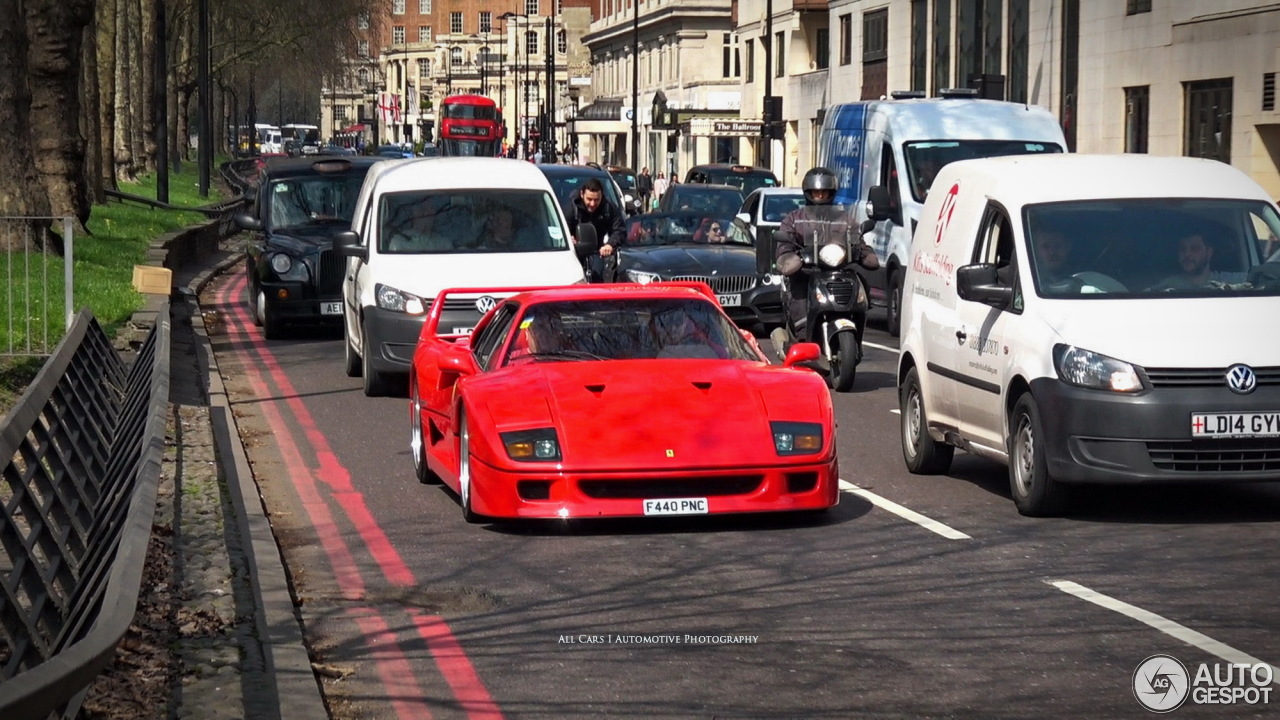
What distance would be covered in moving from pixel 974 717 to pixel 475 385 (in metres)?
4.51

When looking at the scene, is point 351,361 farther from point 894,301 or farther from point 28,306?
point 894,301

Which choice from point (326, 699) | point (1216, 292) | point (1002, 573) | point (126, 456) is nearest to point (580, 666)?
point (326, 699)

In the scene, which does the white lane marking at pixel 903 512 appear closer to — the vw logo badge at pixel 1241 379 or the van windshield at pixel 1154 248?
the van windshield at pixel 1154 248

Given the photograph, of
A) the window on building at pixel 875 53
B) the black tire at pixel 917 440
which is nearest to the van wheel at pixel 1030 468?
the black tire at pixel 917 440

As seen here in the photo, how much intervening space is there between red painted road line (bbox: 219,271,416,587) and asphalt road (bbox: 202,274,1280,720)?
33 millimetres

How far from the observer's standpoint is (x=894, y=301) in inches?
904

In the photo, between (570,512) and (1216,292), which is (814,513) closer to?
(570,512)

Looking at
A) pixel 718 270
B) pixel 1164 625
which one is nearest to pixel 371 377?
pixel 718 270

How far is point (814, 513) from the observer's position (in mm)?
10172

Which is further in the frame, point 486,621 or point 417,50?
point 417,50

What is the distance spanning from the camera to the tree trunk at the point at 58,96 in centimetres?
2698

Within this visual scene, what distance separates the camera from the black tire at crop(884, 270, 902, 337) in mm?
22828

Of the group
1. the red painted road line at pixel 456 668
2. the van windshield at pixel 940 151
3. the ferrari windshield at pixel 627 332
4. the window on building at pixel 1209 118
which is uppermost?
the window on building at pixel 1209 118

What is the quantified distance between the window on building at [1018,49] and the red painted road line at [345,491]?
30.7 meters
